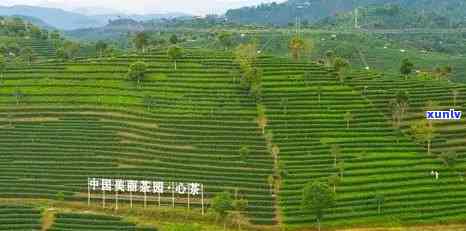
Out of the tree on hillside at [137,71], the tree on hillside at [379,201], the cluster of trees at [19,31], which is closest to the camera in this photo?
the tree on hillside at [379,201]

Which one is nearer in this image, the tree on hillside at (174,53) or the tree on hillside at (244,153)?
the tree on hillside at (244,153)

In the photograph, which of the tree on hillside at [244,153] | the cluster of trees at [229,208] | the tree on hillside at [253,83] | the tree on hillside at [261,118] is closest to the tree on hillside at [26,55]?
the tree on hillside at [253,83]

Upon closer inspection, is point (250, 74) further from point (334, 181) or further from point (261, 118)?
point (334, 181)

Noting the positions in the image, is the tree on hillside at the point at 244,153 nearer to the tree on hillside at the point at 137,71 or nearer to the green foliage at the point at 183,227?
the green foliage at the point at 183,227

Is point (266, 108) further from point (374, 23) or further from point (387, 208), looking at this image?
point (374, 23)

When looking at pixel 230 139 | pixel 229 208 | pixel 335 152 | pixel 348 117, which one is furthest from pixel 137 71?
pixel 229 208

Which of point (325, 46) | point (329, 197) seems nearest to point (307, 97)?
point (329, 197)
